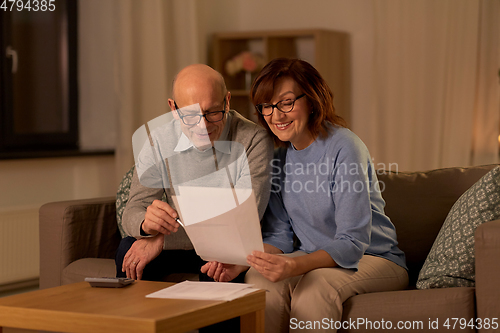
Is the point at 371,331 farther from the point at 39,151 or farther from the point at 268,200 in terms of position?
the point at 39,151

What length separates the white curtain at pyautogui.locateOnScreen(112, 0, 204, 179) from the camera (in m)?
3.33

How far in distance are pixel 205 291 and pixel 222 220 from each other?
162 mm

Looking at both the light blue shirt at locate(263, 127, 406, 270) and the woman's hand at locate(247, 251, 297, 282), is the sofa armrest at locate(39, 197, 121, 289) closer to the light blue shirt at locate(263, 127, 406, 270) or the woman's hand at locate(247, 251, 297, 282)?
the light blue shirt at locate(263, 127, 406, 270)

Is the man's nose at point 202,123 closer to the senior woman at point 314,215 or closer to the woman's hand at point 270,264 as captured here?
the senior woman at point 314,215

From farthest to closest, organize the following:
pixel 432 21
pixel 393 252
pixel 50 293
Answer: pixel 432 21 → pixel 393 252 → pixel 50 293

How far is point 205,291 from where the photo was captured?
124 centimetres

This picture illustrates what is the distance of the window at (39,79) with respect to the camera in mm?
3088

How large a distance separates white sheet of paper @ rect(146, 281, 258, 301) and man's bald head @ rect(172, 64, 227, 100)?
1.91 feet

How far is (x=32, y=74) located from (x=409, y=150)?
7.59 ft

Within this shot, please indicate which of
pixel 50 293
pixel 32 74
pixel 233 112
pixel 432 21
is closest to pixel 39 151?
pixel 32 74

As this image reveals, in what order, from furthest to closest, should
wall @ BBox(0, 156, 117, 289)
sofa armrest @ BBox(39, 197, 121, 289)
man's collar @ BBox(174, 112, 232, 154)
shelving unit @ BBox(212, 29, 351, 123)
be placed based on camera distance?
1. shelving unit @ BBox(212, 29, 351, 123)
2. wall @ BBox(0, 156, 117, 289)
3. sofa armrest @ BBox(39, 197, 121, 289)
4. man's collar @ BBox(174, 112, 232, 154)

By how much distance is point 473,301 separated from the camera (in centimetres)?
140

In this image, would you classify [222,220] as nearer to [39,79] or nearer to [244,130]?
[244,130]

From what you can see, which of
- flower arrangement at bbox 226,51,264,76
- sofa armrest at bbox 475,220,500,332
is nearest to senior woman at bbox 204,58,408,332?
sofa armrest at bbox 475,220,500,332
